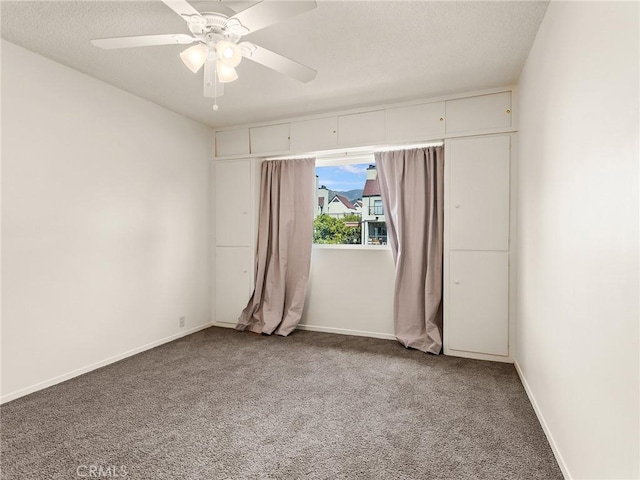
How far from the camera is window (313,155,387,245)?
412 centimetres

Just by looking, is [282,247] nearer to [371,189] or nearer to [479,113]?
[371,189]

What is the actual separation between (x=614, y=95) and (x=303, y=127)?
10.5 ft

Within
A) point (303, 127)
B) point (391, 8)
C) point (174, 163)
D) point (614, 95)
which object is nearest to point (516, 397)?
point (614, 95)

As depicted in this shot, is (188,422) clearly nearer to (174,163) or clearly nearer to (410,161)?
(174,163)

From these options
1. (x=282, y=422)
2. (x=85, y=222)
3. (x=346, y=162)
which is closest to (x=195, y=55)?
(x=85, y=222)

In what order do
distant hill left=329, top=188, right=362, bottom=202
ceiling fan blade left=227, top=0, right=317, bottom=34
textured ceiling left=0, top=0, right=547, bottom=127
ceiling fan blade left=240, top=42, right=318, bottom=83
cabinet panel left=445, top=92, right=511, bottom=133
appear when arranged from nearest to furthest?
ceiling fan blade left=227, top=0, right=317, bottom=34 → ceiling fan blade left=240, top=42, right=318, bottom=83 → textured ceiling left=0, top=0, right=547, bottom=127 → cabinet panel left=445, top=92, right=511, bottom=133 → distant hill left=329, top=188, right=362, bottom=202

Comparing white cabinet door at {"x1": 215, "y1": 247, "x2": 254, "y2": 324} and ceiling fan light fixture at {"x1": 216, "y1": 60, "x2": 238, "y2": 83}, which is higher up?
ceiling fan light fixture at {"x1": 216, "y1": 60, "x2": 238, "y2": 83}

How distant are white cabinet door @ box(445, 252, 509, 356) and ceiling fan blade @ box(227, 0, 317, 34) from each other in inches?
101

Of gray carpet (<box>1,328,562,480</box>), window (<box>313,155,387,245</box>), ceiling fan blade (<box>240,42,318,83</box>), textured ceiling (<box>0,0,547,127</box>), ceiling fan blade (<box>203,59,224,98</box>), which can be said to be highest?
textured ceiling (<box>0,0,547,127</box>)

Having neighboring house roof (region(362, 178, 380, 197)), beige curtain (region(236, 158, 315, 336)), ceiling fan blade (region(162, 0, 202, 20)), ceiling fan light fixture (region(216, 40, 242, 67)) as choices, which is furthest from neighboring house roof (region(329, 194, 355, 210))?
ceiling fan blade (region(162, 0, 202, 20))

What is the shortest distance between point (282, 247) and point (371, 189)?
1229 millimetres

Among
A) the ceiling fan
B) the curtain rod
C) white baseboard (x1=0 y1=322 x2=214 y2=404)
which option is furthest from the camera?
the curtain rod

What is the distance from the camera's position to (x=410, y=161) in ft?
12.2

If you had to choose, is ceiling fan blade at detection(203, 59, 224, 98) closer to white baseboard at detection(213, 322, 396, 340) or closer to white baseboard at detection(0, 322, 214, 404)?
white baseboard at detection(0, 322, 214, 404)
